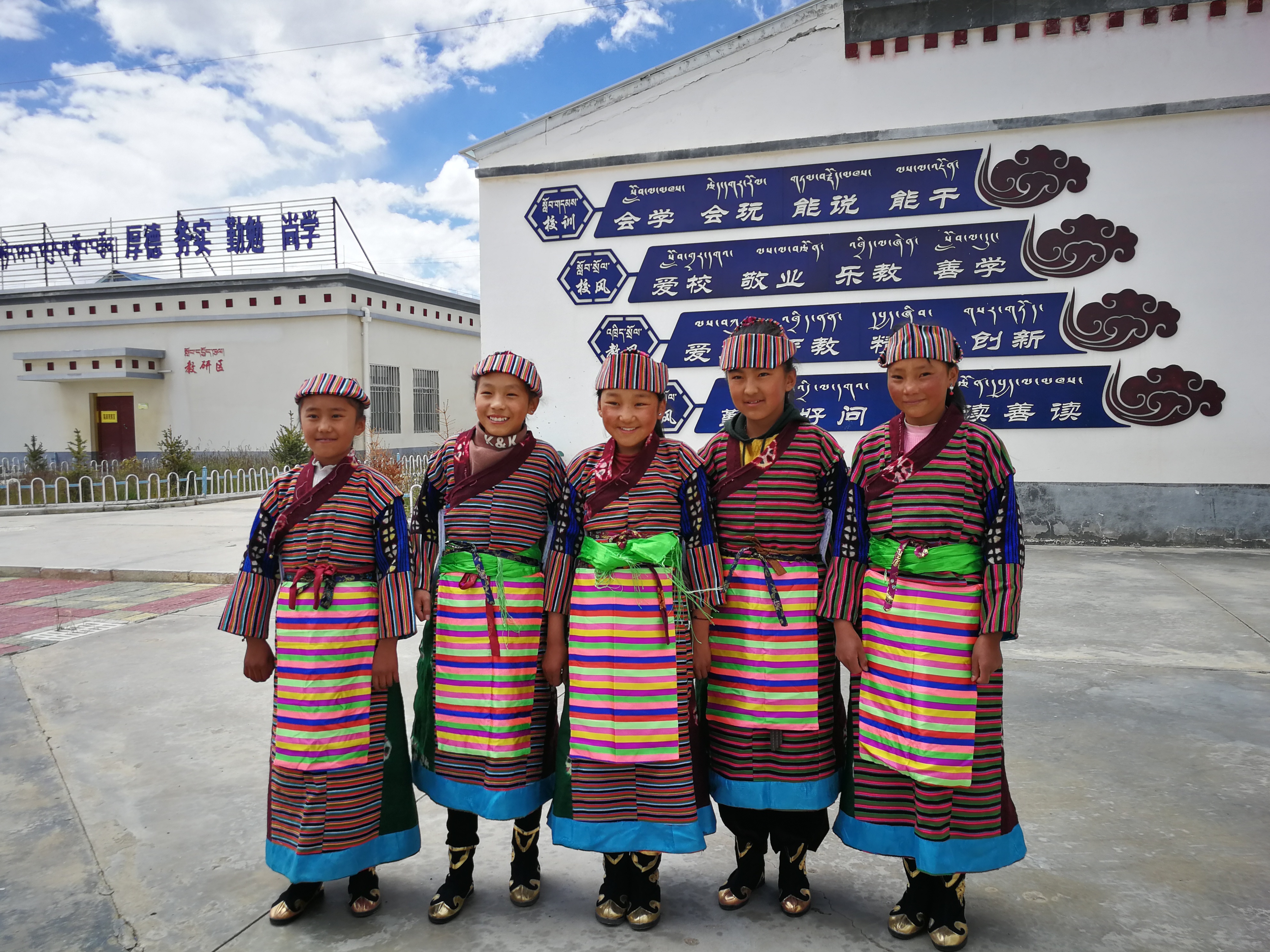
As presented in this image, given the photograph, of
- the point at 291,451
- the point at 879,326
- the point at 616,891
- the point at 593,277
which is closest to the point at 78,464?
the point at 291,451

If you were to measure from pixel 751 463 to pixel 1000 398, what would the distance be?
652 cm

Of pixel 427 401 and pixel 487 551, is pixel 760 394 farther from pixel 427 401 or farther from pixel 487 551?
pixel 427 401

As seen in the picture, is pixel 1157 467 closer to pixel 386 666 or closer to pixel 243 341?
pixel 386 666

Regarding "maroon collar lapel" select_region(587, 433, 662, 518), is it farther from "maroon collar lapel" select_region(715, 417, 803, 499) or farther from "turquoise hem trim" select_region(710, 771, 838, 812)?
"turquoise hem trim" select_region(710, 771, 838, 812)

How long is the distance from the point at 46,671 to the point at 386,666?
343cm

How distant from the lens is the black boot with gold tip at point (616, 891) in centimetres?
227

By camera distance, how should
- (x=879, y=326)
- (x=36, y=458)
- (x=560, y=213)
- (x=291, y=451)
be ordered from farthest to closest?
1. (x=36, y=458)
2. (x=291, y=451)
3. (x=560, y=213)
4. (x=879, y=326)

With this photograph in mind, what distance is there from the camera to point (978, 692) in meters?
2.16

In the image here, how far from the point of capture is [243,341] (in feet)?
56.7

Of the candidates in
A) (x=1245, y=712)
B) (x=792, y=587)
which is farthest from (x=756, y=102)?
(x=792, y=587)

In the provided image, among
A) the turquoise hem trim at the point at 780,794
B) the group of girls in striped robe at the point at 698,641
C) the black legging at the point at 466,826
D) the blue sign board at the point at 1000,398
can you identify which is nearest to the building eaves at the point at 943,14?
the blue sign board at the point at 1000,398

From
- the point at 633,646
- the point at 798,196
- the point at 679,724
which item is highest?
the point at 798,196

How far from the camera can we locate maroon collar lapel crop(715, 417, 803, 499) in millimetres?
2363

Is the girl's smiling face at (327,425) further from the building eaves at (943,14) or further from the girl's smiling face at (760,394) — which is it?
the building eaves at (943,14)
